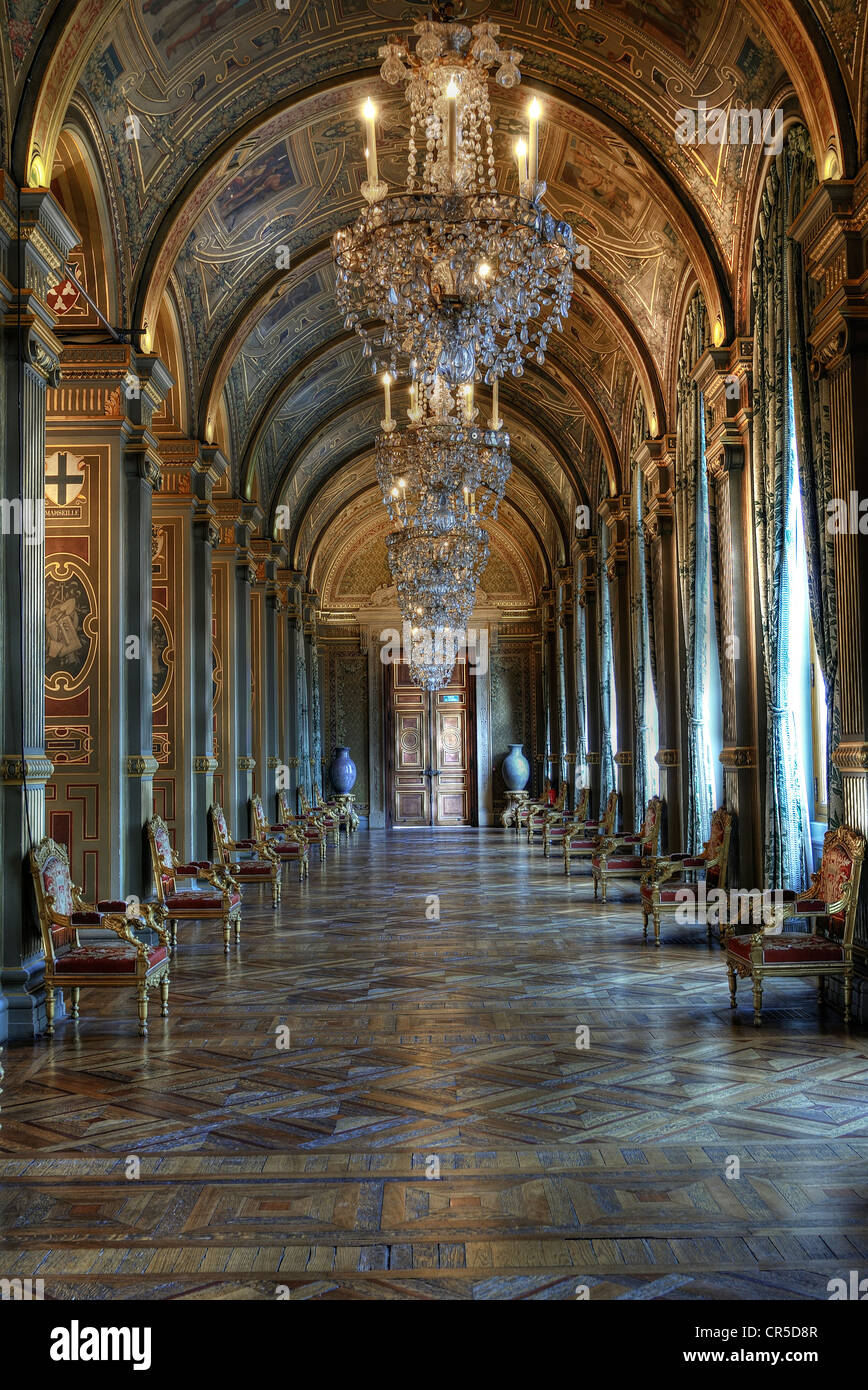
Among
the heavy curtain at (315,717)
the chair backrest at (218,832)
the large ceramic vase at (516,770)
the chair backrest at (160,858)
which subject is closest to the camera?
the chair backrest at (160,858)

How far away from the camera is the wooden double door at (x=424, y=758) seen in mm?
25094

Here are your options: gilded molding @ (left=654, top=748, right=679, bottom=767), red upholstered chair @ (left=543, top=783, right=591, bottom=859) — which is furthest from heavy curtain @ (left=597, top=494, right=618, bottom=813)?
gilded molding @ (left=654, top=748, right=679, bottom=767)

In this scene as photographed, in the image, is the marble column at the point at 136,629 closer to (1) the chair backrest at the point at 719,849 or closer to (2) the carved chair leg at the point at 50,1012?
(2) the carved chair leg at the point at 50,1012

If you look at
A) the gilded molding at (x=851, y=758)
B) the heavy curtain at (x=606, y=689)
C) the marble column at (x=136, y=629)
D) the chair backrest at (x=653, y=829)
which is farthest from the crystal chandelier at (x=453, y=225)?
the heavy curtain at (x=606, y=689)

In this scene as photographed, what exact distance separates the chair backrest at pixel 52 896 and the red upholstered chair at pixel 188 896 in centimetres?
191

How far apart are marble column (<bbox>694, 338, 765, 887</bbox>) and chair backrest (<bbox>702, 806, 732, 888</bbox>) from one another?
4.3 inches

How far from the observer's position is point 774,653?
8.02m

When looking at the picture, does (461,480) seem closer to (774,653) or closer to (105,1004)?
(774,653)

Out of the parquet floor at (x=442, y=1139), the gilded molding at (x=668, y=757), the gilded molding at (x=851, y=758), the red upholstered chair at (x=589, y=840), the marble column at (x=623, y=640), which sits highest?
the marble column at (x=623, y=640)

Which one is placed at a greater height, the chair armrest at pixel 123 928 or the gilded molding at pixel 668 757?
the gilded molding at pixel 668 757

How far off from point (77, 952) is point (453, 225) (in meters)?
4.66

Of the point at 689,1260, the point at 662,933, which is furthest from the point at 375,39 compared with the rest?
the point at 689,1260

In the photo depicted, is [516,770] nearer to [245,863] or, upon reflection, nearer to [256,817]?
[256,817]
